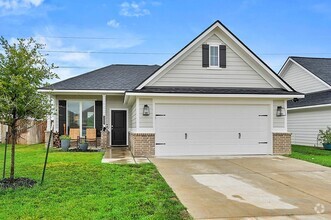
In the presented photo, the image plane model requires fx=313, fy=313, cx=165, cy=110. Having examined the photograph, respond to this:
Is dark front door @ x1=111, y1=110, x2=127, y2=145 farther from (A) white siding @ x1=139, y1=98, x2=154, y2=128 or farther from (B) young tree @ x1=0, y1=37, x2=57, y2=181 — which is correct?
(B) young tree @ x1=0, y1=37, x2=57, y2=181

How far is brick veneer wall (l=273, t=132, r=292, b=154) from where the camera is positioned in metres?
13.3

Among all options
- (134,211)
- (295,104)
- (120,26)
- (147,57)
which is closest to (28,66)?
(134,211)

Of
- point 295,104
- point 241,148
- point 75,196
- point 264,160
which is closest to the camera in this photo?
point 75,196

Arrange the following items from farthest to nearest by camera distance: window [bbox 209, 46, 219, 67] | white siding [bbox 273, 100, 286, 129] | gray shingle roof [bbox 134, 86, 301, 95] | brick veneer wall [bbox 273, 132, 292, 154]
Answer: window [bbox 209, 46, 219, 67], white siding [bbox 273, 100, 286, 129], brick veneer wall [bbox 273, 132, 292, 154], gray shingle roof [bbox 134, 86, 301, 95]

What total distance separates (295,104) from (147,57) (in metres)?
22.3

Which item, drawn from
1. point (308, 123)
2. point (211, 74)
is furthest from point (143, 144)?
point (308, 123)

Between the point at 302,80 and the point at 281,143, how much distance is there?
374 inches

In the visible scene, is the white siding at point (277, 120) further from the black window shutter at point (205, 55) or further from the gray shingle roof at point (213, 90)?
the black window shutter at point (205, 55)

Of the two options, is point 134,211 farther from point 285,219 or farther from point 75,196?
point 285,219

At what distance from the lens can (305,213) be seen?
16.7 feet

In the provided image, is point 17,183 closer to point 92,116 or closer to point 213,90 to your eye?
point 213,90

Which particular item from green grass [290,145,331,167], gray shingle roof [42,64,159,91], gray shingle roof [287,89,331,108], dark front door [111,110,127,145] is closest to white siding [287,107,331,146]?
gray shingle roof [287,89,331,108]

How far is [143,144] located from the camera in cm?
1250

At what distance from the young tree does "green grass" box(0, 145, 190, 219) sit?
1.33m
